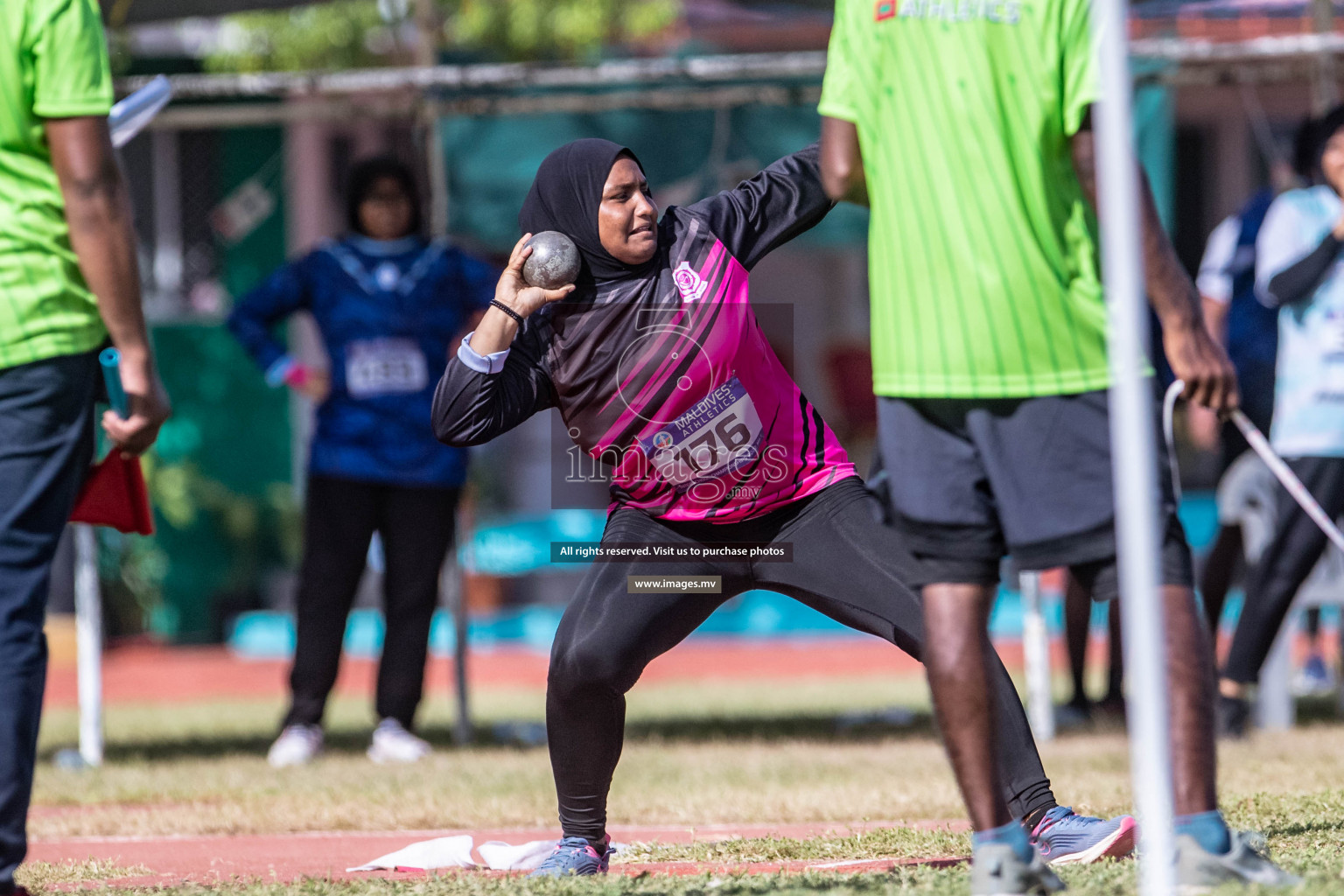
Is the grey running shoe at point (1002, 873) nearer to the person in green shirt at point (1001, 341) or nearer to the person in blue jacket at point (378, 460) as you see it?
the person in green shirt at point (1001, 341)

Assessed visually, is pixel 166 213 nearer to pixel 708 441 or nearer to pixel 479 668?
pixel 479 668

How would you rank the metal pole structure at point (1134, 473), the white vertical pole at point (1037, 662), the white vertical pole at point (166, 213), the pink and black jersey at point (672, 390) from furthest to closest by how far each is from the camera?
1. the white vertical pole at point (166, 213)
2. the white vertical pole at point (1037, 662)
3. the pink and black jersey at point (672, 390)
4. the metal pole structure at point (1134, 473)

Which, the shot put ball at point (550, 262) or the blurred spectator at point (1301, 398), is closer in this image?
the shot put ball at point (550, 262)

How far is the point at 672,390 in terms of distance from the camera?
411cm

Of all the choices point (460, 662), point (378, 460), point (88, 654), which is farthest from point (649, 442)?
point (88, 654)

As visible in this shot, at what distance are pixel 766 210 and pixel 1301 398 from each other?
10.3 feet

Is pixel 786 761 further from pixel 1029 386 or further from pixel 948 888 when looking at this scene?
pixel 1029 386

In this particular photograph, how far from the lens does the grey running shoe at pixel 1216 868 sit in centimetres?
300

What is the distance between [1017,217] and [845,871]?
1623mm

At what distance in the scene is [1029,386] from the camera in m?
3.15

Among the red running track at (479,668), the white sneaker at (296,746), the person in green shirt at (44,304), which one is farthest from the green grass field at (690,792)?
the red running track at (479,668)

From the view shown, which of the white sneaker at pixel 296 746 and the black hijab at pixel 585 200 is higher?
the black hijab at pixel 585 200

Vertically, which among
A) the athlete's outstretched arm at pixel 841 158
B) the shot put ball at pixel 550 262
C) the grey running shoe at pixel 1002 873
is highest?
the athlete's outstretched arm at pixel 841 158

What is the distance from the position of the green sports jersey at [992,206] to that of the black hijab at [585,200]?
3.60 ft
